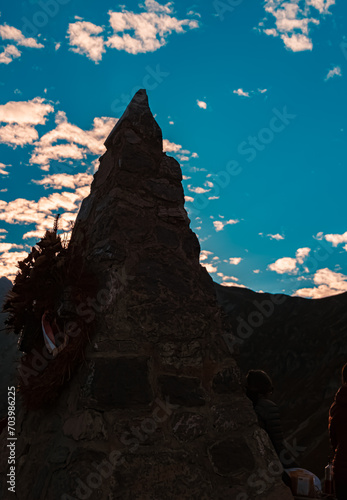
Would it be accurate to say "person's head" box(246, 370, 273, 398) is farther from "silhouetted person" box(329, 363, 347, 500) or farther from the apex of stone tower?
the apex of stone tower

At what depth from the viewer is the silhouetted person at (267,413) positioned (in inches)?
100

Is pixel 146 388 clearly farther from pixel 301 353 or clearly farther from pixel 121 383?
pixel 301 353

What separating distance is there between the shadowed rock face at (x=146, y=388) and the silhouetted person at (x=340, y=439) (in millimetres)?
744

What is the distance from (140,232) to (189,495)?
5.33ft

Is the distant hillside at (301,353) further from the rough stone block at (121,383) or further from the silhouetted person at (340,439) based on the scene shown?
the rough stone block at (121,383)

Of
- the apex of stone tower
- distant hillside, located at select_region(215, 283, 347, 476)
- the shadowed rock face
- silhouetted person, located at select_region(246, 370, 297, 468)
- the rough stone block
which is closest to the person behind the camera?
the shadowed rock face

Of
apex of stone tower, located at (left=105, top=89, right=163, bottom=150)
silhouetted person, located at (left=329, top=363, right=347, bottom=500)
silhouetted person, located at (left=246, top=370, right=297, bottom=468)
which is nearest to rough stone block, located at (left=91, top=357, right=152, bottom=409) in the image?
silhouetted person, located at (left=246, top=370, right=297, bottom=468)

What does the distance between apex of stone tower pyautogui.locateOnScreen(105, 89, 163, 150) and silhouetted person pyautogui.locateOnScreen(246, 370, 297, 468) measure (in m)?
2.05

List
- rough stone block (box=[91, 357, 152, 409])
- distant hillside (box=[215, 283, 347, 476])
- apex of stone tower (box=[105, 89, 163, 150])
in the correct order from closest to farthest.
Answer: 1. rough stone block (box=[91, 357, 152, 409])
2. apex of stone tower (box=[105, 89, 163, 150])
3. distant hillside (box=[215, 283, 347, 476])

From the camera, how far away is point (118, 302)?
7.73ft

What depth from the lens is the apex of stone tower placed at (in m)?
3.06

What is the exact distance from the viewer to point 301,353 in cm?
2458

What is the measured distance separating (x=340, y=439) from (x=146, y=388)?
1.61 metres

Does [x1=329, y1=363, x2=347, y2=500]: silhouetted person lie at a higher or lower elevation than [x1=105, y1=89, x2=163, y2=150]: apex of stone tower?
lower
